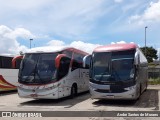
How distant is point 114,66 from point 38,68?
4041 mm

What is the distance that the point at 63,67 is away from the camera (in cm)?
1889

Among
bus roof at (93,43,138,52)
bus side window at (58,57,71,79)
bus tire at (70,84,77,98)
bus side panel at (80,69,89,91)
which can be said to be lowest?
bus tire at (70,84,77,98)

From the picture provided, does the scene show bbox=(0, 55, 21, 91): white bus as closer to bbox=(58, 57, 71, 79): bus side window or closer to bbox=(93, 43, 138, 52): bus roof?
bbox=(58, 57, 71, 79): bus side window

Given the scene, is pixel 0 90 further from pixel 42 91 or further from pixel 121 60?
pixel 121 60

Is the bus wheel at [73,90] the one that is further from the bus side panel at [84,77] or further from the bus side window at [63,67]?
the bus side window at [63,67]

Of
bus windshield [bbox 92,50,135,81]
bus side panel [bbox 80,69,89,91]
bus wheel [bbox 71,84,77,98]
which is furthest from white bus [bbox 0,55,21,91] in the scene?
bus windshield [bbox 92,50,135,81]

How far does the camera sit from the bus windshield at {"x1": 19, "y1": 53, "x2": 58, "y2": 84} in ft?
58.5

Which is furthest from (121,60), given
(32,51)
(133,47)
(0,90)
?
(0,90)

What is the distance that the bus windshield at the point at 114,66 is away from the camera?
17.2m

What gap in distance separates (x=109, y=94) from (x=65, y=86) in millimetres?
3027

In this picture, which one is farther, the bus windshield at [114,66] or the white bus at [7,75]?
the white bus at [7,75]

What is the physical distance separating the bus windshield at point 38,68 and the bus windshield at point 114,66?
89.5 inches

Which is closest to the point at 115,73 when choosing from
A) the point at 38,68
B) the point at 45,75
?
the point at 45,75

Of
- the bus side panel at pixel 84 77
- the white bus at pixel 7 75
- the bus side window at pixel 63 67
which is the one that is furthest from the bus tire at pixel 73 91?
the white bus at pixel 7 75
